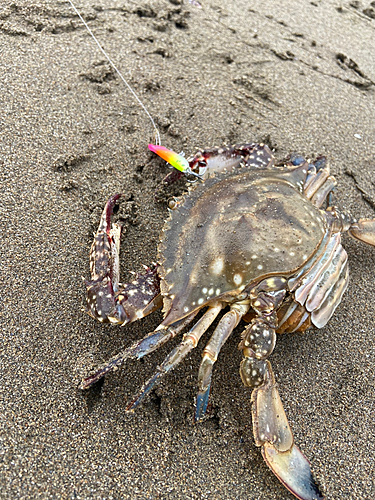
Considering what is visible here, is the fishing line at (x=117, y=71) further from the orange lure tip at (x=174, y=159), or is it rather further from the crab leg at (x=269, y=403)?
the crab leg at (x=269, y=403)

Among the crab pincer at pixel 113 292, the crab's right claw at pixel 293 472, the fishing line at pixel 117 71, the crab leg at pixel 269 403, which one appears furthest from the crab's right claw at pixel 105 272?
the crab's right claw at pixel 293 472

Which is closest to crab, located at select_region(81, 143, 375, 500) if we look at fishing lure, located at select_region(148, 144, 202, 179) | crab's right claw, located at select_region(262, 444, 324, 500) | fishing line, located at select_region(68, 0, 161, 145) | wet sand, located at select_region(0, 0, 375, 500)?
crab's right claw, located at select_region(262, 444, 324, 500)

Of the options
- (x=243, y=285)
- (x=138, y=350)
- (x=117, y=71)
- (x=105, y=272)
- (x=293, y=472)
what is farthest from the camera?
(x=117, y=71)

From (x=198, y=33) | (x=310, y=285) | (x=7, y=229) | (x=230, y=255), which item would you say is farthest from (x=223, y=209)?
(x=198, y=33)

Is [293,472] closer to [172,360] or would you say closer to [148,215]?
[172,360]

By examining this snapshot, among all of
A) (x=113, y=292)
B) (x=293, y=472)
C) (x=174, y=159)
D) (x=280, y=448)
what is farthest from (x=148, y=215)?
(x=293, y=472)

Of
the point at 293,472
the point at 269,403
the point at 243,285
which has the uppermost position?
the point at 243,285
